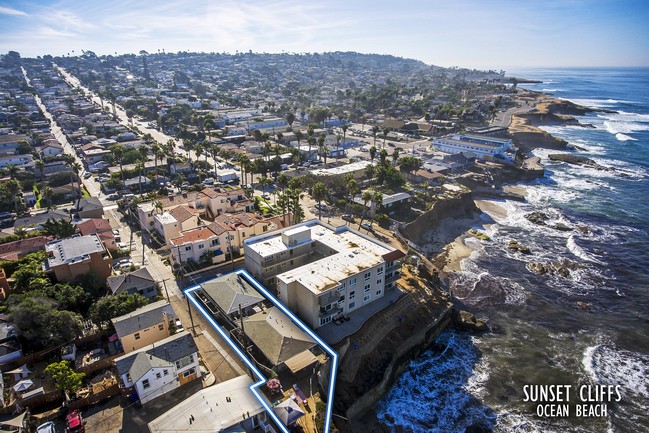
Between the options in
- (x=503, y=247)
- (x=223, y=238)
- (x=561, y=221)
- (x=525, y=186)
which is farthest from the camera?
(x=525, y=186)

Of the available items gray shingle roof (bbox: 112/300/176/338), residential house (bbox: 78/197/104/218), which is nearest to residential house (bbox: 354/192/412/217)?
gray shingle roof (bbox: 112/300/176/338)

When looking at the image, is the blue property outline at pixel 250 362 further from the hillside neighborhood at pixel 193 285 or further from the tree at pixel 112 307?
the tree at pixel 112 307

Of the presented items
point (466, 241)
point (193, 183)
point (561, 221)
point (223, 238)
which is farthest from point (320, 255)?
point (561, 221)

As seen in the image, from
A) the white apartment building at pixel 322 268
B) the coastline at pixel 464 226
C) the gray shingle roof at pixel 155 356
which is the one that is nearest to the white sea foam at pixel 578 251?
the coastline at pixel 464 226

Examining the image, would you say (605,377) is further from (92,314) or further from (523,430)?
(92,314)

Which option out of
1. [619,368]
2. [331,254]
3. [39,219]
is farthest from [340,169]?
[619,368]
